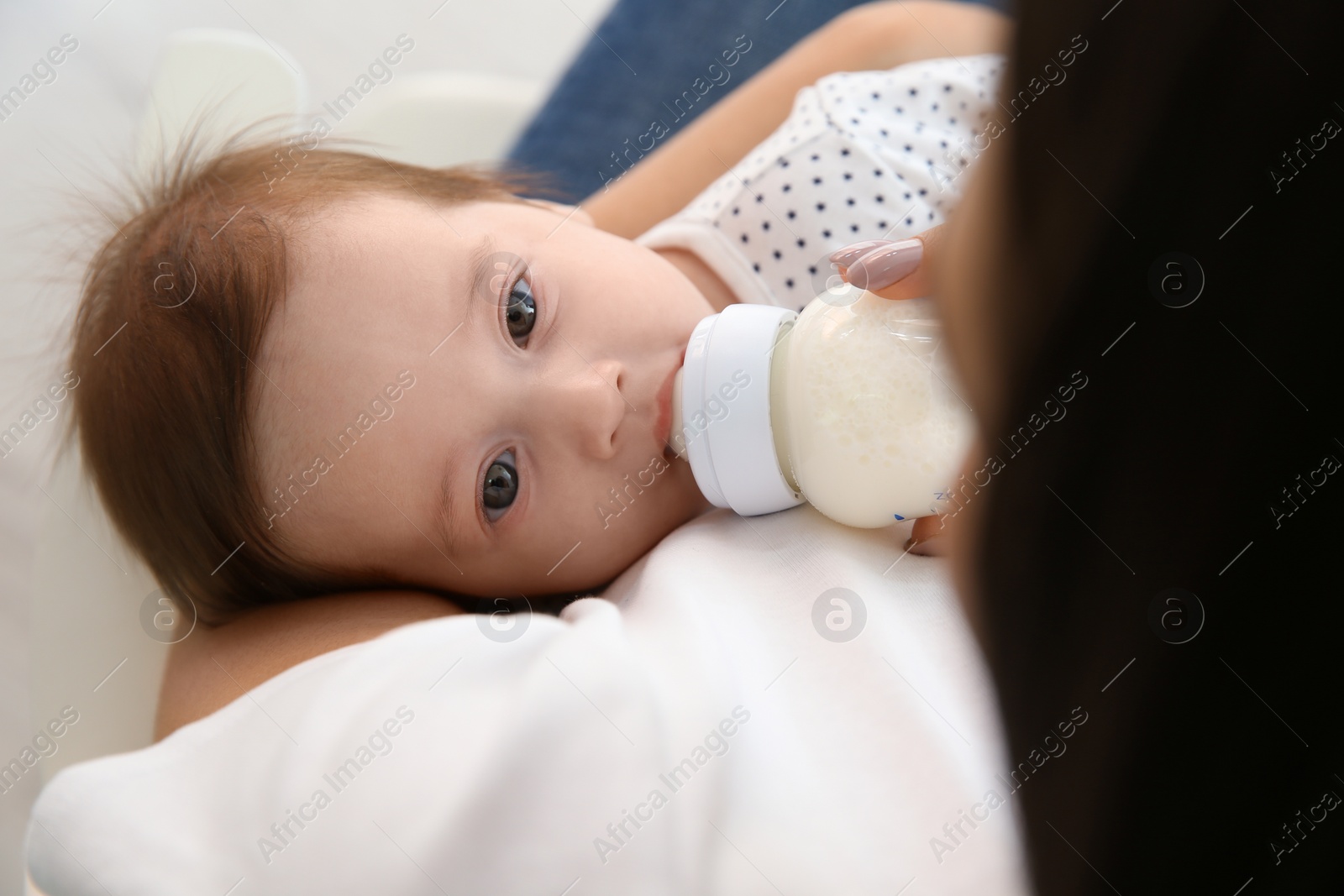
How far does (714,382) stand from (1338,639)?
519mm

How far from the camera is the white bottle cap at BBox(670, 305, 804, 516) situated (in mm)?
703

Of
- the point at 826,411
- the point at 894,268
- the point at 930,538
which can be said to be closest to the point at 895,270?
the point at 894,268

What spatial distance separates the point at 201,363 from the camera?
0.73 m

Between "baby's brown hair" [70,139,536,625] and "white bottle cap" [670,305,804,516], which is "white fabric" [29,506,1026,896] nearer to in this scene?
"white bottle cap" [670,305,804,516]

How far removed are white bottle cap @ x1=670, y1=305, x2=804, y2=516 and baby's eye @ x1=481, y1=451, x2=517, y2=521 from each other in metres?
0.16

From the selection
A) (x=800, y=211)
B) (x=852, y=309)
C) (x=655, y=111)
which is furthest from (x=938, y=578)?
(x=655, y=111)

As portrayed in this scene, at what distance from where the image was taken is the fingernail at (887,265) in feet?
1.95

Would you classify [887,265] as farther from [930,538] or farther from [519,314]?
[519,314]

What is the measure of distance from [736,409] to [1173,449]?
0.49 meters

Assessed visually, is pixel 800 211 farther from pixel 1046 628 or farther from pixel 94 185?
pixel 94 185

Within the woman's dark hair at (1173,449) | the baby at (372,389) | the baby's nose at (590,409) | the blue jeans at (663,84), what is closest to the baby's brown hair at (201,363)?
the baby at (372,389)

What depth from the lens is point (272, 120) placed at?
118 cm

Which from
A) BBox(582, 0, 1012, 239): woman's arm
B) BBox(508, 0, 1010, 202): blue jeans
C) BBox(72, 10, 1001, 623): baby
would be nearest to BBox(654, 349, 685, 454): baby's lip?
BBox(72, 10, 1001, 623): baby

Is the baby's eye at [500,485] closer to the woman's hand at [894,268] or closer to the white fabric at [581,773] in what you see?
the white fabric at [581,773]
